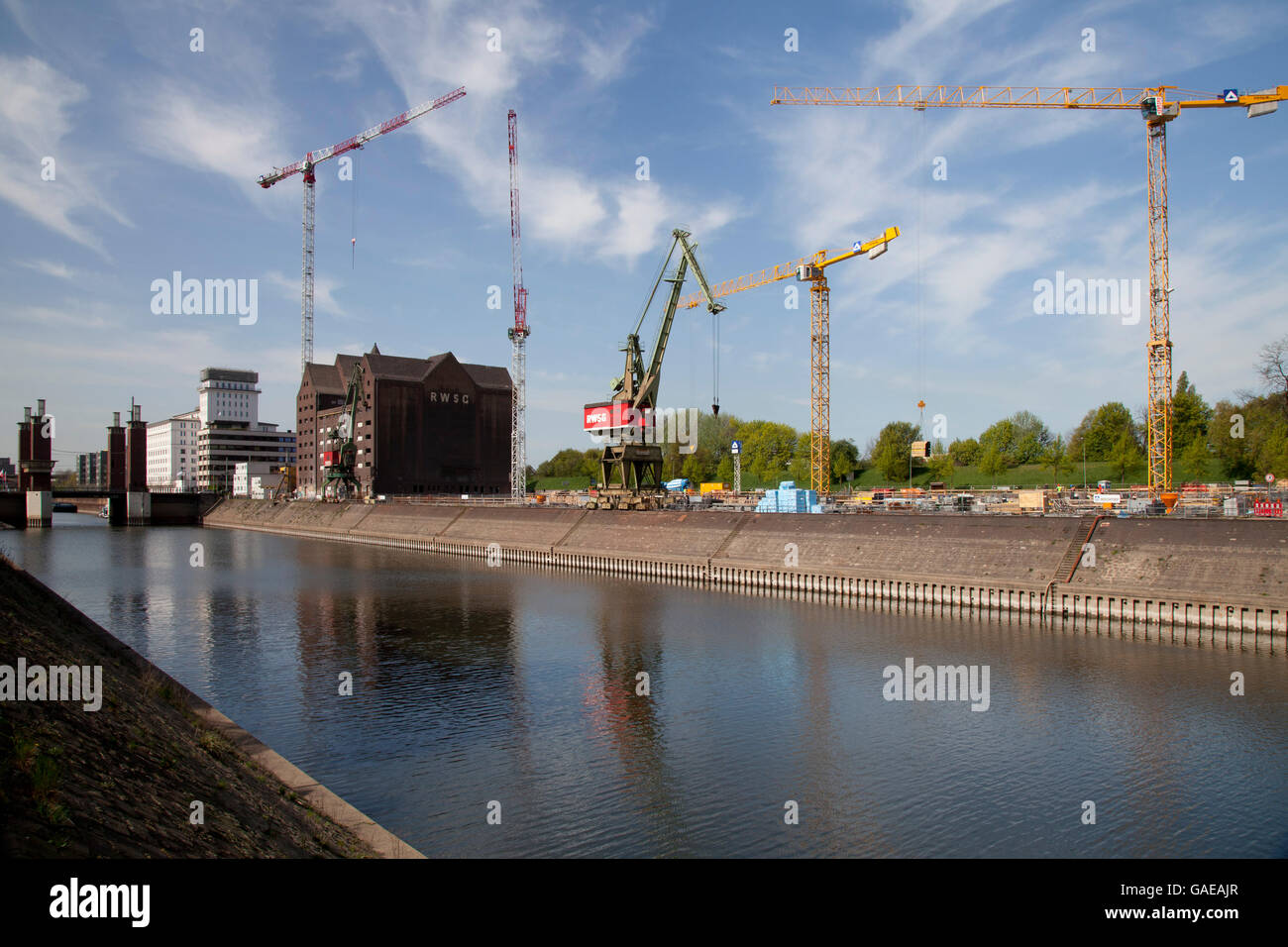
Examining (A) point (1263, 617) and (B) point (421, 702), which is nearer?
(B) point (421, 702)

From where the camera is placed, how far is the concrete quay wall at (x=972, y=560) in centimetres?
3569

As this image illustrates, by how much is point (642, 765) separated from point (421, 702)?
8.86 m

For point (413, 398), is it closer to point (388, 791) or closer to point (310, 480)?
point (310, 480)

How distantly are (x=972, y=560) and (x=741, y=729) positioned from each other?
2778 cm

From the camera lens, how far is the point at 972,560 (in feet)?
147

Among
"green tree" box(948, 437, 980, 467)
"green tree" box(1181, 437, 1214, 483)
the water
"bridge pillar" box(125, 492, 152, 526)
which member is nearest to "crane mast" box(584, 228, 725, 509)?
the water

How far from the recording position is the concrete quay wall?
35688 millimetres

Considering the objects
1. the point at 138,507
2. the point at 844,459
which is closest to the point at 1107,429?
the point at 844,459

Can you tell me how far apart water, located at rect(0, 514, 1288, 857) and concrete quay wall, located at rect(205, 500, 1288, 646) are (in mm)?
4274

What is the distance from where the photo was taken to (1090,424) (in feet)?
381

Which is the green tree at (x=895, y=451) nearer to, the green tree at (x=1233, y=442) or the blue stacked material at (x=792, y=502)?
the green tree at (x=1233, y=442)

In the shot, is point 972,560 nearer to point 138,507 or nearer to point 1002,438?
point 1002,438

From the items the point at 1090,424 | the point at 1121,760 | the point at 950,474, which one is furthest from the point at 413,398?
the point at 1121,760

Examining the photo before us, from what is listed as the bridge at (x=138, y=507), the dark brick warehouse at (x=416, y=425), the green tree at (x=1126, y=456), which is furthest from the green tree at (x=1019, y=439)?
the bridge at (x=138, y=507)
